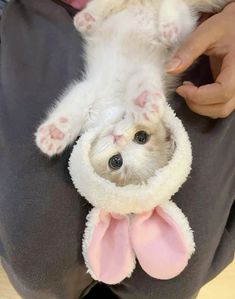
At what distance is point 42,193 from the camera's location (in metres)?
0.84

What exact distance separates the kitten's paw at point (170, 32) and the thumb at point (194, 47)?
63 millimetres

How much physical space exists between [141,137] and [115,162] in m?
0.06

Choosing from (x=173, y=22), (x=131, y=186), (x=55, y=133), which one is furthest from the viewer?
(x=173, y=22)

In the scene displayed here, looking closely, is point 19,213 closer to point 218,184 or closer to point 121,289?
point 121,289

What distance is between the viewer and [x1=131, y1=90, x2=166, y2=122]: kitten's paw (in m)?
0.80

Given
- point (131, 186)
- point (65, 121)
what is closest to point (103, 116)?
point (65, 121)

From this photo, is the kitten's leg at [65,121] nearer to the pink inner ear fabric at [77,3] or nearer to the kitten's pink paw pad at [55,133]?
the kitten's pink paw pad at [55,133]

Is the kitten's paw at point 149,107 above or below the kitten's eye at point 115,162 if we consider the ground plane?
above

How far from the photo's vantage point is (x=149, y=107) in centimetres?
80

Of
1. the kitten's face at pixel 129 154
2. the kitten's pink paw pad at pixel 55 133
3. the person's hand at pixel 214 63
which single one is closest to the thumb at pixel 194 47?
the person's hand at pixel 214 63

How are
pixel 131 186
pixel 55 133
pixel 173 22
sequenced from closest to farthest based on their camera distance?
1. pixel 131 186
2. pixel 55 133
3. pixel 173 22

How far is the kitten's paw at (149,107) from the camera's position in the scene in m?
0.80

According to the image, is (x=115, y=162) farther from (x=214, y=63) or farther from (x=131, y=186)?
(x=214, y=63)

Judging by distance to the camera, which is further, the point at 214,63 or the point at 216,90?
the point at 214,63
